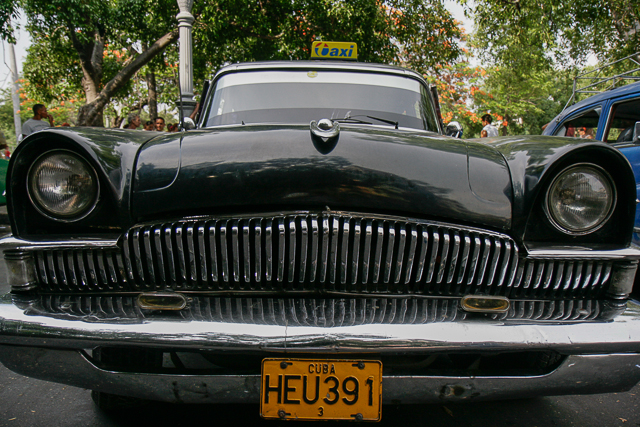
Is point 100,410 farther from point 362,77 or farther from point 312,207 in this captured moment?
point 362,77

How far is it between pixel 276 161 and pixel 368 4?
9262 mm

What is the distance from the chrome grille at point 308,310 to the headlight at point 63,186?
0.29 m

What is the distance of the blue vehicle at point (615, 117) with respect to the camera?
3982mm

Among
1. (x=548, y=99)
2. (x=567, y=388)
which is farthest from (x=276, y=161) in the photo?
(x=548, y=99)

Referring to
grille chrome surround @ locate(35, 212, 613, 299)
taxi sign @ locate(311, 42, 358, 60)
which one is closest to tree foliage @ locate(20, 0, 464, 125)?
taxi sign @ locate(311, 42, 358, 60)

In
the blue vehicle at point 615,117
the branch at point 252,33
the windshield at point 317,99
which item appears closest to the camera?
the windshield at point 317,99

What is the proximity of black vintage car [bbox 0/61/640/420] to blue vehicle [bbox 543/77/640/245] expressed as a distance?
2.68m

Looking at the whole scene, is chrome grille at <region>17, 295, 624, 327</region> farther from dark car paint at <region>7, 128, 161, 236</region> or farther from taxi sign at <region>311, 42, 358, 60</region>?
taxi sign at <region>311, 42, 358, 60</region>

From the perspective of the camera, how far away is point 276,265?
1.62m

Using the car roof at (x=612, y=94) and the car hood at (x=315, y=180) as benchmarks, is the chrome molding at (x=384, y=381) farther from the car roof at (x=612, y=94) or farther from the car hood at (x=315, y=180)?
the car roof at (x=612, y=94)

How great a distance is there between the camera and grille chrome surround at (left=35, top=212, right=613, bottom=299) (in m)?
1.58

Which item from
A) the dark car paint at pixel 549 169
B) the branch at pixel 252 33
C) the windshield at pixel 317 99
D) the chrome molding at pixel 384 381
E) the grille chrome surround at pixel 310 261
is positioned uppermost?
the branch at pixel 252 33

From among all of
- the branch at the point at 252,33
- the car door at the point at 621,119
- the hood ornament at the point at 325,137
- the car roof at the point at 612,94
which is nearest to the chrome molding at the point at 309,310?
the hood ornament at the point at 325,137

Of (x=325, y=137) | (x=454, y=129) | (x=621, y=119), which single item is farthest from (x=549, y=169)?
(x=621, y=119)
